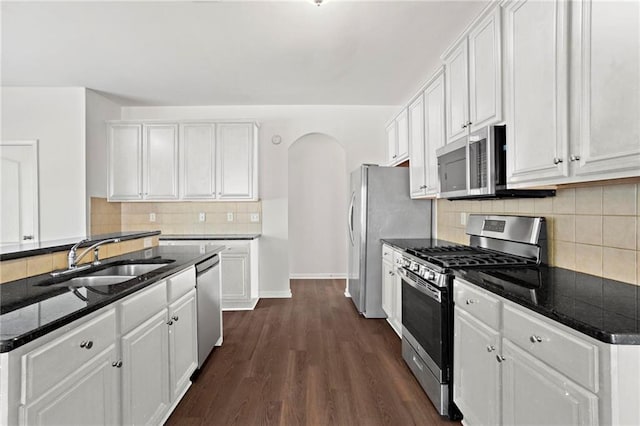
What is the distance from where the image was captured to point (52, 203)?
4055 mm

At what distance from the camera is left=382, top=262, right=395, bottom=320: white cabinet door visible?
3256 millimetres

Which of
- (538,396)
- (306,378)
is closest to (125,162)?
(306,378)

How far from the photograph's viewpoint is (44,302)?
125cm

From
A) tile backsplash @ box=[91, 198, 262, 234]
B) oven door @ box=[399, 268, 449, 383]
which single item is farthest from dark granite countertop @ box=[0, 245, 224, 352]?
tile backsplash @ box=[91, 198, 262, 234]

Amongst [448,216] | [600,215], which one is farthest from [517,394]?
[448,216]

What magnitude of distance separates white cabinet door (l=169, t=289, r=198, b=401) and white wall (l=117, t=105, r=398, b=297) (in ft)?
7.69

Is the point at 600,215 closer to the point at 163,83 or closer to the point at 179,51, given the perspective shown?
the point at 179,51

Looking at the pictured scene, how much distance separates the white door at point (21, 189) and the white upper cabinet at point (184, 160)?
0.84 m

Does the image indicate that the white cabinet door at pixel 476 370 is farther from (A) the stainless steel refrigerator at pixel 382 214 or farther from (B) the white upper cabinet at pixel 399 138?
(B) the white upper cabinet at pixel 399 138

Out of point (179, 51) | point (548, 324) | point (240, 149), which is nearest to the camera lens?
point (548, 324)

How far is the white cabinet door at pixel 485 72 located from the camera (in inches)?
75.7

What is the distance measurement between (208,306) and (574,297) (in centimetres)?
237

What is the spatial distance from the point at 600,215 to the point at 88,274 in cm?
270

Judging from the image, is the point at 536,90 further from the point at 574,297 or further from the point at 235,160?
the point at 235,160
